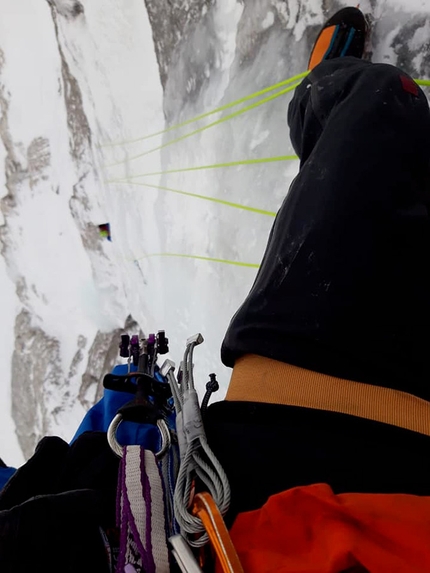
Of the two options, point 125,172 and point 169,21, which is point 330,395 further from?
point 125,172

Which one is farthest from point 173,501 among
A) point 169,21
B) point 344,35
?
point 169,21

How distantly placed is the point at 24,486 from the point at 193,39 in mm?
1231

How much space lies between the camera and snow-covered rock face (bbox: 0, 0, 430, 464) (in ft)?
3.55

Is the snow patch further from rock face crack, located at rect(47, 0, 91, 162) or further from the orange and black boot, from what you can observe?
rock face crack, located at rect(47, 0, 91, 162)

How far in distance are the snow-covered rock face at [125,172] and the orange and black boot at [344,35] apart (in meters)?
0.05

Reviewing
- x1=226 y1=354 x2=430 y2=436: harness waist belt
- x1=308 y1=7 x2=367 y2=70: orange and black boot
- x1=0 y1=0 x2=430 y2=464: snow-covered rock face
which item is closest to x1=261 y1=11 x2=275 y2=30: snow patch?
x1=0 y1=0 x2=430 y2=464: snow-covered rock face

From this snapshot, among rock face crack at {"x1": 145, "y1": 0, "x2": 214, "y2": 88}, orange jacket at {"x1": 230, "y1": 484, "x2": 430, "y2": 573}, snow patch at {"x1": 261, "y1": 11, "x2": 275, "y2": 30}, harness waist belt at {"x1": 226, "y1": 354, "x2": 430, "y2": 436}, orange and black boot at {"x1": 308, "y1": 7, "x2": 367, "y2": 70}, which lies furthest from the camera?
rock face crack at {"x1": 145, "y1": 0, "x2": 214, "y2": 88}

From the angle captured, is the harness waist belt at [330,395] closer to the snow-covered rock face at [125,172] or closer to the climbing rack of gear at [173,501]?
the climbing rack of gear at [173,501]

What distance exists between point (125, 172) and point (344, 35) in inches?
40.5

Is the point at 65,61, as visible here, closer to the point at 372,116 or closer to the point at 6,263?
the point at 6,263

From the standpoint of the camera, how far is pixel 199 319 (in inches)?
54.0

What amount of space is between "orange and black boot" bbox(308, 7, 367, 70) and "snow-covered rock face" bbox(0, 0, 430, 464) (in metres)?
0.05

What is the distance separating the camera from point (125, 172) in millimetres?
1709

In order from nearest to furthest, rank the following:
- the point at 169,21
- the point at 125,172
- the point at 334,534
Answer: the point at 334,534 → the point at 169,21 → the point at 125,172
